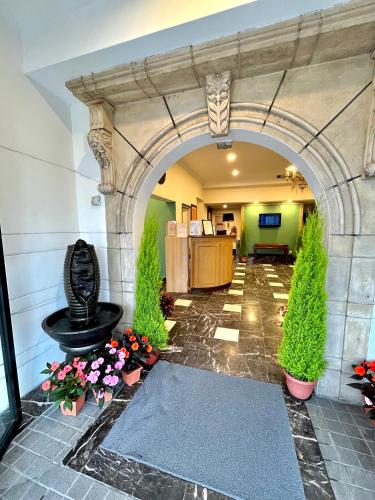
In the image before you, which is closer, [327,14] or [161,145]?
[327,14]

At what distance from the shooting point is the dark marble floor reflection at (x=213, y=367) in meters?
1.05

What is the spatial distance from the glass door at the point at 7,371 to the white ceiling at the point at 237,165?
3866 millimetres

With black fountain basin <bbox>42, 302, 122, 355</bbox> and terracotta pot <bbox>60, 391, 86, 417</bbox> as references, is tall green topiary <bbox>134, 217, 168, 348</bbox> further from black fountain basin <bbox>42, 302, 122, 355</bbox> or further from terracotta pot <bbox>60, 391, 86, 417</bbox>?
terracotta pot <bbox>60, 391, 86, 417</bbox>

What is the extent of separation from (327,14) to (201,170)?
4495 mm

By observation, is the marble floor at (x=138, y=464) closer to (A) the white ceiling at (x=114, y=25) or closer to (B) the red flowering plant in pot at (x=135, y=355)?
(B) the red flowering plant in pot at (x=135, y=355)

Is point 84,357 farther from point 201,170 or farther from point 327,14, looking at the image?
point 201,170

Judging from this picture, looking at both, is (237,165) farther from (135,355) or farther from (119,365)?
(119,365)

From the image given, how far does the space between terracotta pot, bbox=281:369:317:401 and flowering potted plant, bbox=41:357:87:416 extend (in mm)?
1611

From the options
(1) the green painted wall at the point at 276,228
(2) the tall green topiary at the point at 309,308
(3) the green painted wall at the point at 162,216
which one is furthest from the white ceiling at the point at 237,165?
(2) the tall green topiary at the point at 309,308

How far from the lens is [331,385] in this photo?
62.5 inches

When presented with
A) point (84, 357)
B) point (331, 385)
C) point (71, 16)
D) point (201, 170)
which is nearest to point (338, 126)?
point (331, 385)

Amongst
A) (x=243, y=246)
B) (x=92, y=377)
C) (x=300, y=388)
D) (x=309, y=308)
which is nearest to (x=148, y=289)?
(x=92, y=377)

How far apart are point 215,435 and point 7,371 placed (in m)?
1.46

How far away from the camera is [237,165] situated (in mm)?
5148
